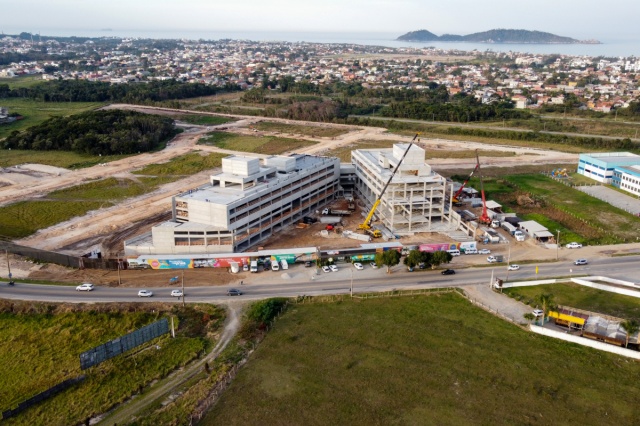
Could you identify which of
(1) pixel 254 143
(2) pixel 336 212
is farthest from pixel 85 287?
(1) pixel 254 143

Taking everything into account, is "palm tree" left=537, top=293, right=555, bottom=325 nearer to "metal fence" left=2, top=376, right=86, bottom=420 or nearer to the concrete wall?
the concrete wall

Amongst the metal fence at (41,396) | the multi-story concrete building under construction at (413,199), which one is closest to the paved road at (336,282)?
the multi-story concrete building under construction at (413,199)

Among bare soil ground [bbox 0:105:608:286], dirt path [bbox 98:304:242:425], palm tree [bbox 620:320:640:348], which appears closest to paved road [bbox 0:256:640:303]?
bare soil ground [bbox 0:105:608:286]

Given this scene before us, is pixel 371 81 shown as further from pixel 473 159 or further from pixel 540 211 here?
pixel 540 211

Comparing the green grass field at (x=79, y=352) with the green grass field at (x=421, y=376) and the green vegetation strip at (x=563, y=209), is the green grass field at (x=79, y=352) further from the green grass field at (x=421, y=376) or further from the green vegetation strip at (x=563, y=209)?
the green vegetation strip at (x=563, y=209)

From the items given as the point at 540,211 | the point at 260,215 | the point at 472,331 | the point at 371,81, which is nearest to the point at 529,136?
the point at 540,211

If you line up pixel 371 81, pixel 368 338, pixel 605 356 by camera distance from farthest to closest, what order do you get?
pixel 371 81, pixel 368 338, pixel 605 356

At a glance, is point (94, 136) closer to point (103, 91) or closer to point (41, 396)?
point (103, 91)
